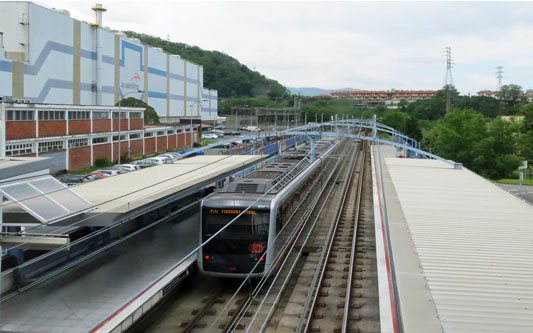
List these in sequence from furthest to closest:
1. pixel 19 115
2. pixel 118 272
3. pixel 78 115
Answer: pixel 78 115 → pixel 19 115 → pixel 118 272

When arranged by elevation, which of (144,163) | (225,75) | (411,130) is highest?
(225,75)

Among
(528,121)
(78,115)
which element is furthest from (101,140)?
(528,121)

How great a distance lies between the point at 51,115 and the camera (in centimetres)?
2747

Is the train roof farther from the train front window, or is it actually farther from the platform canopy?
the platform canopy

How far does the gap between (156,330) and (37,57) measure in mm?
28490

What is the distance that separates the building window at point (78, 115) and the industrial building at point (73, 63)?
363cm

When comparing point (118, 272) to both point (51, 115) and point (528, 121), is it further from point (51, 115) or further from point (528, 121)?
point (528, 121)

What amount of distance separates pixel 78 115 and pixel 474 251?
26.5 meters

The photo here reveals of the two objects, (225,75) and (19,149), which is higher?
(225,75)

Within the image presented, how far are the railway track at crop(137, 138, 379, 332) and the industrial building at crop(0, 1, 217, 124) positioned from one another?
2212 centimetres

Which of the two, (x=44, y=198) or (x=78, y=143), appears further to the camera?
(x=78, y=143)

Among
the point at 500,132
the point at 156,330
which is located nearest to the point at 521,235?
the point at 156,330

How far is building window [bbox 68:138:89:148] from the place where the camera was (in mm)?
29734

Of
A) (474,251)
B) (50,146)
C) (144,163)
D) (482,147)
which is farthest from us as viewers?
(482,147)
